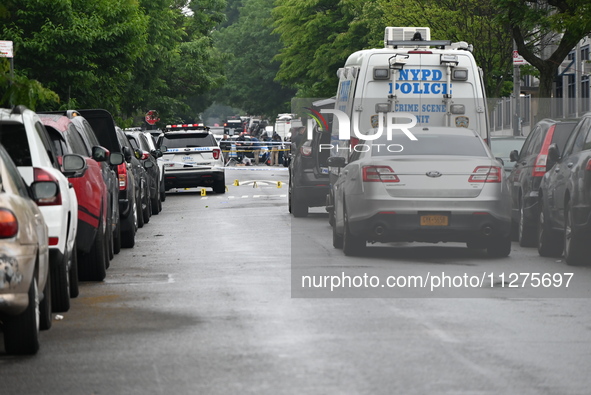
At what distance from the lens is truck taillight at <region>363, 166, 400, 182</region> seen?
15.7 meters

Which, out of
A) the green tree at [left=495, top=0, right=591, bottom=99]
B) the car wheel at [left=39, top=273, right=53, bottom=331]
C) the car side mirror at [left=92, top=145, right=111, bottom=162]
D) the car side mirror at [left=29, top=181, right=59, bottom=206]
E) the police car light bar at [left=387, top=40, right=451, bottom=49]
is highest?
the green tree at [left=495, top=0, right=591, bottom=99]

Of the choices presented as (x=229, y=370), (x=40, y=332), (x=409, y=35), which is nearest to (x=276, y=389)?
(x=229, y=370)

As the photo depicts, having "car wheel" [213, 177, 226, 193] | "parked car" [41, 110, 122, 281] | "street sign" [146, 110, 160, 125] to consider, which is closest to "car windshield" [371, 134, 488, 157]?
"parked car" [41, 110, 122, 281]

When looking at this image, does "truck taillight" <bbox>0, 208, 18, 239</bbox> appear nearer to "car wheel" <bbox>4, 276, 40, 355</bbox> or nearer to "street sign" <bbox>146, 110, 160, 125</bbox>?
"car wheel" <bbox>4, 276, 40, 355</bbox>

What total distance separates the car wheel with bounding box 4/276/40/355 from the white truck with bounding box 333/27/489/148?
1194 centimetres

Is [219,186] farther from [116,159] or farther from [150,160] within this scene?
[116,159]

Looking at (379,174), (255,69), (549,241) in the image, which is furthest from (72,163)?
(255,69)

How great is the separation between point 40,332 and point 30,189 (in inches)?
43.4

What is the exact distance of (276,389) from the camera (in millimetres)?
7699

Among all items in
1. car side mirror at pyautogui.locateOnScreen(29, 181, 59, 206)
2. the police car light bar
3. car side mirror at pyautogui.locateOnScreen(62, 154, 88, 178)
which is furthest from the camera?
the police car light bar

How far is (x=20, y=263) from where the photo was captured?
8.45 meters

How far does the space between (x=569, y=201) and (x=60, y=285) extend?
265 inches

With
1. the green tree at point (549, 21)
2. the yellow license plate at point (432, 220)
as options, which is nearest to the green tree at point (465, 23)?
the green tree at point (549, 21)

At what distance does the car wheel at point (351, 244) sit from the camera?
16.2m
